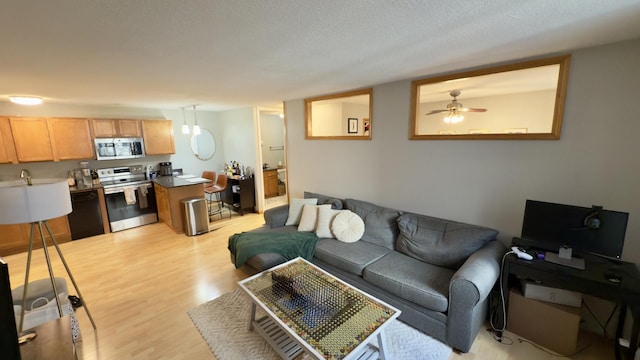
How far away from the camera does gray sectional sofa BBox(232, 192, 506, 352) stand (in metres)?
1.99

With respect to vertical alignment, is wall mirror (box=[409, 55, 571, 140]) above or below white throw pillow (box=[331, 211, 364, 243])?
above

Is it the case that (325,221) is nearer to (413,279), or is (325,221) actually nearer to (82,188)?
(413,279)

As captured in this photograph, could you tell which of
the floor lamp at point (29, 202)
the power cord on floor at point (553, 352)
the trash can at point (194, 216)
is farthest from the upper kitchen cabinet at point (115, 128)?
the power cord on floor at point (553, 352)

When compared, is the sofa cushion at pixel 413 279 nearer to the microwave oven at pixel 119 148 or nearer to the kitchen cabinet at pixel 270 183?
the kitchen cabinet at pixel 270 183

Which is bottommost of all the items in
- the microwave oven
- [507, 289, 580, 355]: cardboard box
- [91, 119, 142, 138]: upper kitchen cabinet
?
[507, 289, 580, 355]: cardboard box

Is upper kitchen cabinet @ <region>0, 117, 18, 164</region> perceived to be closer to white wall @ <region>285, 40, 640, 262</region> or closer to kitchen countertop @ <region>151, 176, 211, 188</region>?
kitchen countertop @ <region>151, 176, 211, 188</region>

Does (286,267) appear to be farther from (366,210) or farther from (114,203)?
(114,203)

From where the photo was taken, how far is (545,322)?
2.04 metres

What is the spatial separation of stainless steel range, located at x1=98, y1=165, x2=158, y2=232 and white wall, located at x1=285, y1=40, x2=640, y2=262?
3866 mm

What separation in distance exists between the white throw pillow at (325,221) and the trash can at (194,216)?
7.94ft

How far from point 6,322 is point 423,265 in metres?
2.72

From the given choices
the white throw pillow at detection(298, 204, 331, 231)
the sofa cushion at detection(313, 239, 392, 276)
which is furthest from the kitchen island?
the sofa cushion at detection(313, 239, 392, 276)

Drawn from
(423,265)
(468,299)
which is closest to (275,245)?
(423,265)

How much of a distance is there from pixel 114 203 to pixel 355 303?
488 cm
